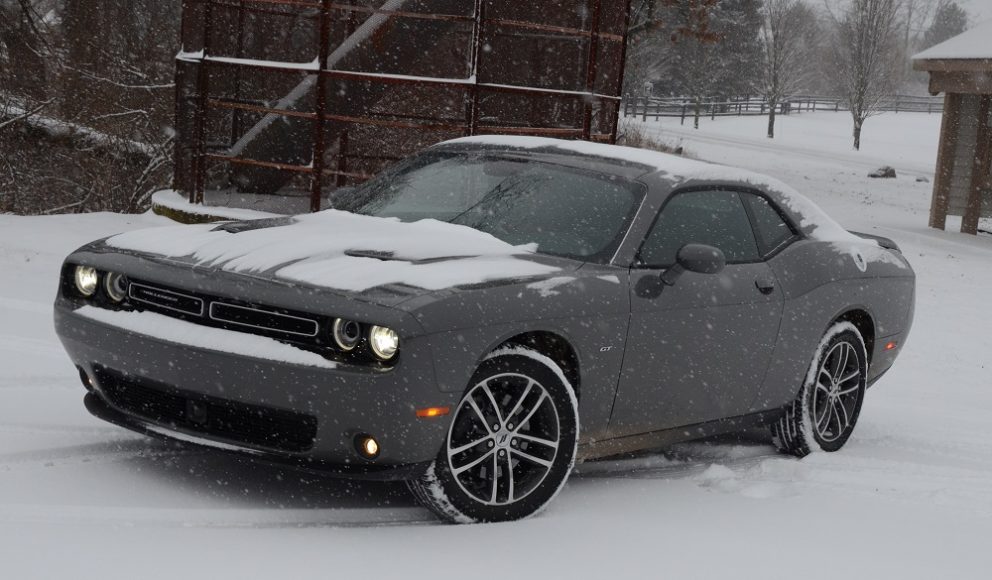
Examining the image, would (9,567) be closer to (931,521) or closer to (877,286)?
(931,521)

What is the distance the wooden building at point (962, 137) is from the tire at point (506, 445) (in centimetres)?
1860

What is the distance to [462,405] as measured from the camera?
15.2ft

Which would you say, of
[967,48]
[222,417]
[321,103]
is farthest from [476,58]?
[967,48]

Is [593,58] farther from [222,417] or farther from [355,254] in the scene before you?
[222,417]

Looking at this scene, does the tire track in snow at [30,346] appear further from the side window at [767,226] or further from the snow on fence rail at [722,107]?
the snow on fence rail at [722,107]

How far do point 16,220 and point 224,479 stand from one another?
27.2 ft

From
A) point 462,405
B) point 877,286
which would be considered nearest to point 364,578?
point 462,405

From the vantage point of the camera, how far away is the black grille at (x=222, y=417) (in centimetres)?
452

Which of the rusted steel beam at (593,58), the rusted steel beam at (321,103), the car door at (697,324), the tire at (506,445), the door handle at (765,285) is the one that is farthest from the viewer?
the rusted steel beam at (593,58)

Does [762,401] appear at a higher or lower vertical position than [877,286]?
lower

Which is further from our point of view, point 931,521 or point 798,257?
point 798,257

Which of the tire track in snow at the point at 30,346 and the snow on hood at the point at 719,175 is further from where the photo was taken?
the tire track in snow at the point at 30,346

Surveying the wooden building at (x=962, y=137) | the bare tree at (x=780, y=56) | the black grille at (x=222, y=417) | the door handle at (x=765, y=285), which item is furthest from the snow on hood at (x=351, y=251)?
the bare tree at (x=780, y=56)

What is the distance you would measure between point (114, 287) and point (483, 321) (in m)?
1.54
